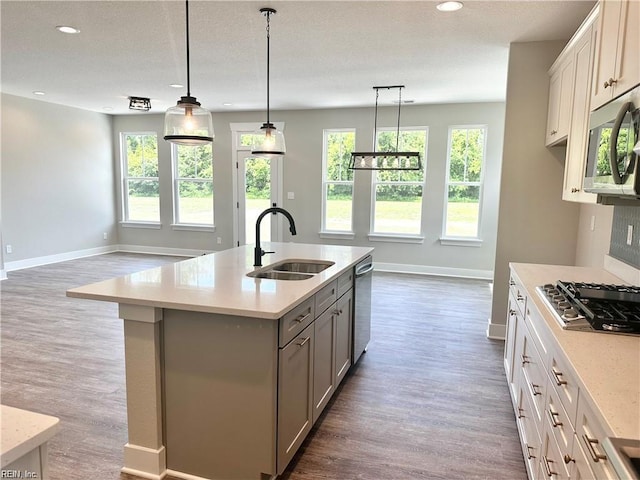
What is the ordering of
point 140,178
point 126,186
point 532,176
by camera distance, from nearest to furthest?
point 532,176 → point 140,178 → point 126,186

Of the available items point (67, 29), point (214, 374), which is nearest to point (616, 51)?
point (214, 374)

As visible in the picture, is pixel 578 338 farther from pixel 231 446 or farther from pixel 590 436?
pixel 231 446

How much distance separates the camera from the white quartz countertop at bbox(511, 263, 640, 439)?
41.3 inches

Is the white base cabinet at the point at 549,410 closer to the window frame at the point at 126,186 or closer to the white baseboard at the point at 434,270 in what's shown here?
the white baseboard at the point at 434,270

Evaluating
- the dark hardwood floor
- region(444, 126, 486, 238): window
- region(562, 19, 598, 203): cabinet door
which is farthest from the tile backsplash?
region(444, 126, 486, 238): window

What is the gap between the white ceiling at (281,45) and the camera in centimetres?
310

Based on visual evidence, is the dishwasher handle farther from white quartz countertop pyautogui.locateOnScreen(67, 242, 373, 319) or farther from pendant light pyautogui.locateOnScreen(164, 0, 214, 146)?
pendant light pyautogui.locateOnScreen(164, 0, 214, 146)

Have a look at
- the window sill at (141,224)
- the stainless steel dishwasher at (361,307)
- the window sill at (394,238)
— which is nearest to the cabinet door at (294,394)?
the stainless steel dishwasher at (361,307)

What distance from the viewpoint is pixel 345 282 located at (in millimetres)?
2953

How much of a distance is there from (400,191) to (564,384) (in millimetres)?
5758

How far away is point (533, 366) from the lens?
6.61 feet

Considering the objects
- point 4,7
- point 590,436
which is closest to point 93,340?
point 4,7

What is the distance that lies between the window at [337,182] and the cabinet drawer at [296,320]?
5.15m

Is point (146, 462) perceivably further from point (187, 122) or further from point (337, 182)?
point (337, 182)
